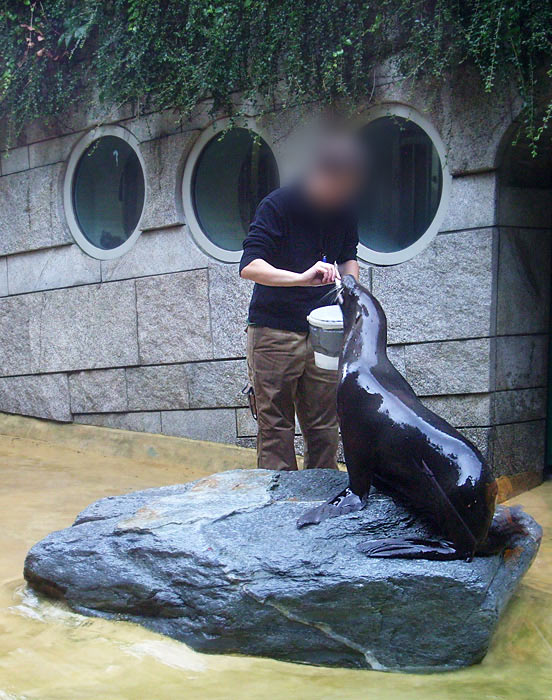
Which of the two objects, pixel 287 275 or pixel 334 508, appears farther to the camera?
pixel 287 275

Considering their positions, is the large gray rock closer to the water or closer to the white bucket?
the water

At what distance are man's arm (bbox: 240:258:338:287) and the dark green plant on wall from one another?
1.71 meters

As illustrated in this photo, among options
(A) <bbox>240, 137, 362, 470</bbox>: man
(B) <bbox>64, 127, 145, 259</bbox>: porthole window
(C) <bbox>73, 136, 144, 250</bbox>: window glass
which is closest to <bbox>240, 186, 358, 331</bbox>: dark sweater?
(A) <bbox>240, 137, 362, 470</bbox>: man

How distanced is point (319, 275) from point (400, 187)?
2.10 metres

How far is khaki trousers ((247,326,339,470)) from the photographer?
3.80 m

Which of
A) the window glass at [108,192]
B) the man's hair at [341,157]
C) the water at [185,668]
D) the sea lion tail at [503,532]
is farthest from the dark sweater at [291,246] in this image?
the window glass at [108,192]

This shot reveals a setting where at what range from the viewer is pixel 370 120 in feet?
17.4

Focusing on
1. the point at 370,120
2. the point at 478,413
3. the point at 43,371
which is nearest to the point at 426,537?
the point at 478,413

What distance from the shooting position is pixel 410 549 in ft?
8.98

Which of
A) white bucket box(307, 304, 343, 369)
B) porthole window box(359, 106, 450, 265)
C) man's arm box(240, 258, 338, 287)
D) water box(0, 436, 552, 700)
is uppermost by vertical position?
porthole window box(359, 106, 450, 265)

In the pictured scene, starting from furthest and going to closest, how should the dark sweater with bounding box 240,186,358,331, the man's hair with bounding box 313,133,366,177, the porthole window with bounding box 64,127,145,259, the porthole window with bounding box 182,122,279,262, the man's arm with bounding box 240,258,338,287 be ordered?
1. the porthole window with bounding box 64,127,145,259
2. the porthole window with bounding box 182,122,279,262
3. the man's hair with bounding box 313,133,366,177
4. the dark sweater with bounding box 240,186,358,331
5. the man's arm with bounding box 240,258,338,287

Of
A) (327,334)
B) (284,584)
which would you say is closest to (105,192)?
(327,334)

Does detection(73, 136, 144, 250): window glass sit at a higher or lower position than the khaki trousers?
higher

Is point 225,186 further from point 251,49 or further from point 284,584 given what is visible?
point 284,584
